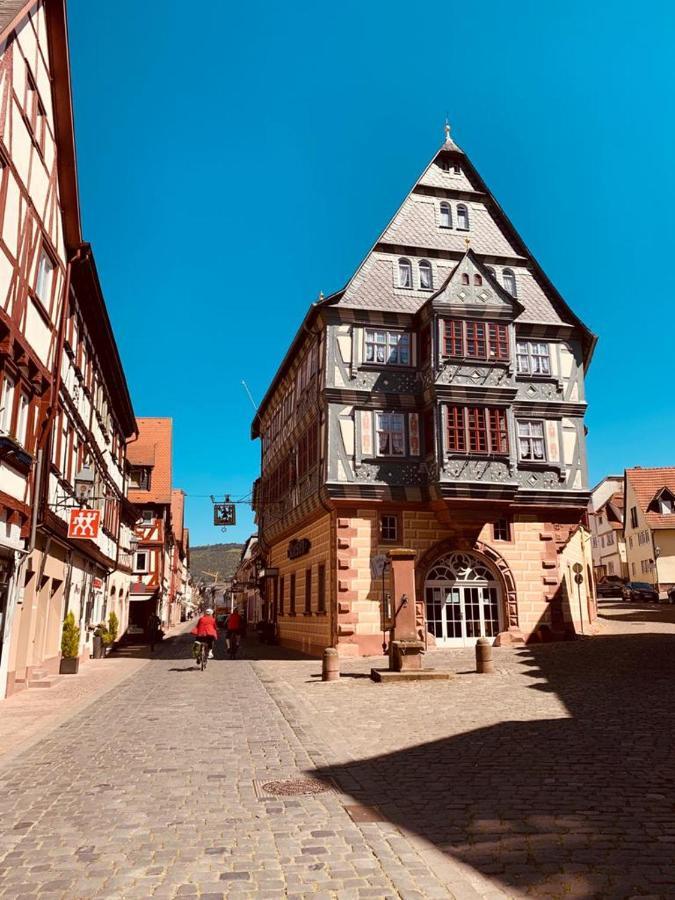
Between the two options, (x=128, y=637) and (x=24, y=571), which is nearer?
(x=24, y=571)

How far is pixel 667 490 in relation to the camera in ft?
203

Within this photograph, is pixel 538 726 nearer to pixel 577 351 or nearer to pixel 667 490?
pixel 577 351

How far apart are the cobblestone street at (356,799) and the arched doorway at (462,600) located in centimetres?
1152

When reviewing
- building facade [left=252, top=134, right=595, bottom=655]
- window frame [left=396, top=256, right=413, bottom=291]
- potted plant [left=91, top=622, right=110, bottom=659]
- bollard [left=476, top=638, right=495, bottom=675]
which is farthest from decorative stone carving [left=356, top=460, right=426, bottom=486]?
potted plant [left=91, top=622, right=110, bottom=659]

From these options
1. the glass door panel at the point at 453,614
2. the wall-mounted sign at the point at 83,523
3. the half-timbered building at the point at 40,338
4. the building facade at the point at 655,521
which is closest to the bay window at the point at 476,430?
the glass door panel at the point at 453,614

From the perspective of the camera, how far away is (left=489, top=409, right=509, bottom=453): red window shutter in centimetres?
2572

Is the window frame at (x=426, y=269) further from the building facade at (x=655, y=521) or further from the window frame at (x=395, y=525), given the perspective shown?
the building facade at (x=655, y=521)

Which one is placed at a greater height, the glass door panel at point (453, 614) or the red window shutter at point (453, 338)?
the red window shutter at point (453, 338)

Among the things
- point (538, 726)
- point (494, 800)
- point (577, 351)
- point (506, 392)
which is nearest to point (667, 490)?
point (577, 351)

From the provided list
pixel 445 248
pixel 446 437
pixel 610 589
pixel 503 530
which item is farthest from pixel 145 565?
pixel 610 589

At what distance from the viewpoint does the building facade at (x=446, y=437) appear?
83.4ft

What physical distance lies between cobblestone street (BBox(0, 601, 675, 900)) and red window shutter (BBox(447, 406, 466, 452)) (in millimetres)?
11932

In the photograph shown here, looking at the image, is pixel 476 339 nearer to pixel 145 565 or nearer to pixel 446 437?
pixel 446 437

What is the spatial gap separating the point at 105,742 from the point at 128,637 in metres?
33.1
